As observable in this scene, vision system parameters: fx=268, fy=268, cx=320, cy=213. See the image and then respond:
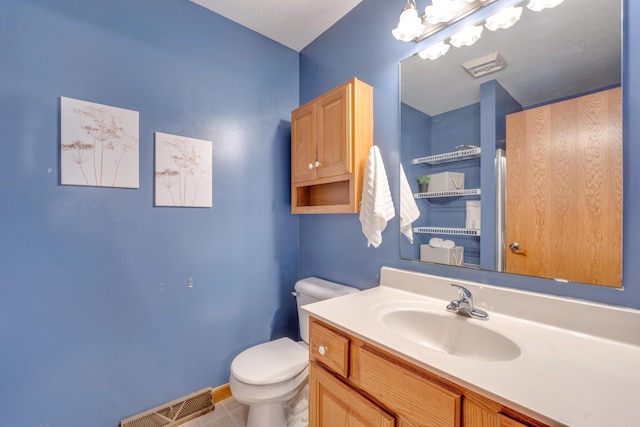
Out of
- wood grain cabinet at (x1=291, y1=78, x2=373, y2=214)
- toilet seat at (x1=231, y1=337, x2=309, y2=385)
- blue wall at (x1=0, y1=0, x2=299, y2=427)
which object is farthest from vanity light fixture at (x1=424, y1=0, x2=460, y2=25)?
toilet seat at (x1=231, y1=337, x2=309, y2=385)

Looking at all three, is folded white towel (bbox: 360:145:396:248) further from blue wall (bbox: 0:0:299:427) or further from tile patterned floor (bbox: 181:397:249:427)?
tile patterned floor (bbox: 181:397:249:427)

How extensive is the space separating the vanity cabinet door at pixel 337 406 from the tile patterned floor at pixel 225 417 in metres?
0.74

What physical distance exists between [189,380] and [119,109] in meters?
1.55

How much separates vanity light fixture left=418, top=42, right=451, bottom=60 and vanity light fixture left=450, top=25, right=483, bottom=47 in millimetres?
35

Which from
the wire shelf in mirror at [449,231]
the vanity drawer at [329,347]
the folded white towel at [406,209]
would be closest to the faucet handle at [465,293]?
the wire shelf in mirror at [449,231]

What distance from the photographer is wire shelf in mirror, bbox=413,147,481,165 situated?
1.12m

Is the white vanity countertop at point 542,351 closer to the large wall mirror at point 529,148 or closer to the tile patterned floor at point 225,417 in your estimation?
the large wall mirror at point 529,148

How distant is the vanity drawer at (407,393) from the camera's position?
2.14ft

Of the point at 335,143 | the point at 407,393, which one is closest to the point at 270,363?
the point at 407,393

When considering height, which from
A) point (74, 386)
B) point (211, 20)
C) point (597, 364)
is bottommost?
point (74, 386)

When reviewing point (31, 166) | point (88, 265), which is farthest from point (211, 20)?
point (88, 265)

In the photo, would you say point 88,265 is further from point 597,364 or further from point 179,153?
point 597,364

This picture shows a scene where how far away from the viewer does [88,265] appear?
129 centimetres

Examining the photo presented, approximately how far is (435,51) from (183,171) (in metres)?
1.46
